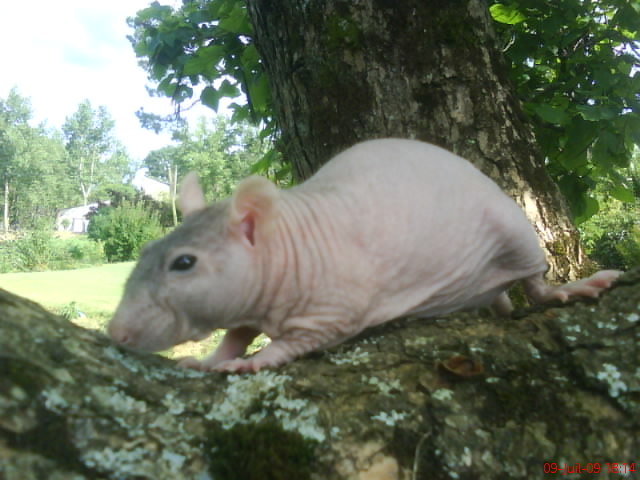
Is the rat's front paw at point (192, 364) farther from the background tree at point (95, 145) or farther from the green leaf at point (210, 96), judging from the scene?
the background tree at point (95, 145)

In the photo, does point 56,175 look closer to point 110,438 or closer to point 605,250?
point 605,250

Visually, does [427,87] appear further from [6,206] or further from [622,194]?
[6,206]

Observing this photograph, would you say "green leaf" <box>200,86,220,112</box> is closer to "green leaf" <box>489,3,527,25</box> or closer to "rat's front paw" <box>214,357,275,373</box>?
"green leaf" <box>489,3,527,25</box>

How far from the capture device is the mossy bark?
1.21 meters

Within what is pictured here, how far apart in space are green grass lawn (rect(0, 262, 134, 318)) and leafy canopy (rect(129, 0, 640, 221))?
7.10m

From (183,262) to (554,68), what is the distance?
3.59 m

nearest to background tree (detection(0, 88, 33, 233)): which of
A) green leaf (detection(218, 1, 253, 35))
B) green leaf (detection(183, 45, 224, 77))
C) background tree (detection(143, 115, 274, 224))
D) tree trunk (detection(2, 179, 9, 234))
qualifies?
tree trunk (detection(2, 179, 9, 234))

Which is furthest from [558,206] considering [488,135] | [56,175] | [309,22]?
Answer: [56,175]

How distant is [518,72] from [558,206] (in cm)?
141

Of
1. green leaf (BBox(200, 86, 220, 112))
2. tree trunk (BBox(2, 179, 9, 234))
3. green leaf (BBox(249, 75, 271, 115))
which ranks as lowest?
green leaf (BBox(249, 75, 271, 115))

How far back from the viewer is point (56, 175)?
154 feet

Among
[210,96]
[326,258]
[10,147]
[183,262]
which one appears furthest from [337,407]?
[10,147]

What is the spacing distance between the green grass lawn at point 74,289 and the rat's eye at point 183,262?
29.9ft

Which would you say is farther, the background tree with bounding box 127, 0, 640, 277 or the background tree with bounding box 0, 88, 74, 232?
the background tree with bounding box 0, 88, 74, 232
